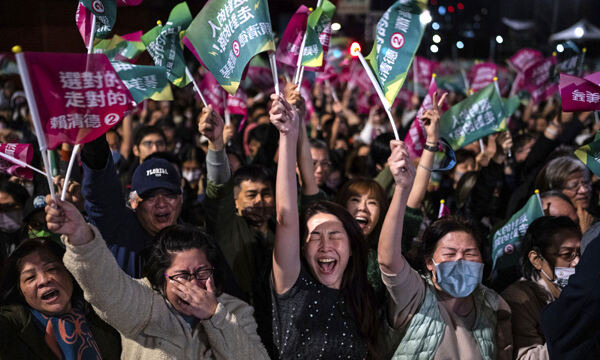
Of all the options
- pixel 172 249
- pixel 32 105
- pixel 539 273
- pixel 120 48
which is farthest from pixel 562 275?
pixel 120 48

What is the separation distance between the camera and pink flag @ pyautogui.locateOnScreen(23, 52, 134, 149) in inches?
94.3

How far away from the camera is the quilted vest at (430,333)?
3.05 m

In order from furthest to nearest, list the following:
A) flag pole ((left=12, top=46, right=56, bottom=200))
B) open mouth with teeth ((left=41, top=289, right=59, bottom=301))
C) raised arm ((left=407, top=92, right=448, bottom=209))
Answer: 1. raised arm ((left=407, top=92, right=448, bottom=209))
2. open mouth with teeth ((left=41, top=289, right=59, bottom=301))
3. flag pole ((left=12, top=46, right=56, bottom=200))

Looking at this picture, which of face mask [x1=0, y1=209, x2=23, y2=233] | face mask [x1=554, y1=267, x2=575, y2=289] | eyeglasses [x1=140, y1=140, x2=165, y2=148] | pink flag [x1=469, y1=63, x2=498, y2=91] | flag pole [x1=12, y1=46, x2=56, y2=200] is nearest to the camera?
flag pole [x1=12, y1=46, x2=56, y2=200]

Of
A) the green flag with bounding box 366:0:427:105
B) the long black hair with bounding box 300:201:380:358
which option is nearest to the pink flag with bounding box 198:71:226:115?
the green flag with bounding box 366:0:427:105

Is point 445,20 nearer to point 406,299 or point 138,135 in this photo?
point 138,135

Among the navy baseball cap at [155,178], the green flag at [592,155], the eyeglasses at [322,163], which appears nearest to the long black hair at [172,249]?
the navy baseball cap at [155,178]

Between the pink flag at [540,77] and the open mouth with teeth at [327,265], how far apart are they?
6.02 metres

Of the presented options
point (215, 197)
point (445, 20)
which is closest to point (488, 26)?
point (445, 20)

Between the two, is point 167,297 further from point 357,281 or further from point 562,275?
point 562,275

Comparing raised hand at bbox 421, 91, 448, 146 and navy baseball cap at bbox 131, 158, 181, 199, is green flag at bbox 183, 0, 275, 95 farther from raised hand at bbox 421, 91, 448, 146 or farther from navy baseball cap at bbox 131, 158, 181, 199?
raised hand at bbox 421, 91, 448, 146

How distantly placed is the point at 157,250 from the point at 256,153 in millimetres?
3614

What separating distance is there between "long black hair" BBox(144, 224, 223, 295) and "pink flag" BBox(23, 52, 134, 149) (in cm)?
58

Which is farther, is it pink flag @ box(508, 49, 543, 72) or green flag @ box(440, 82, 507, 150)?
pink flag @ box(508, 49, 543, 72)
